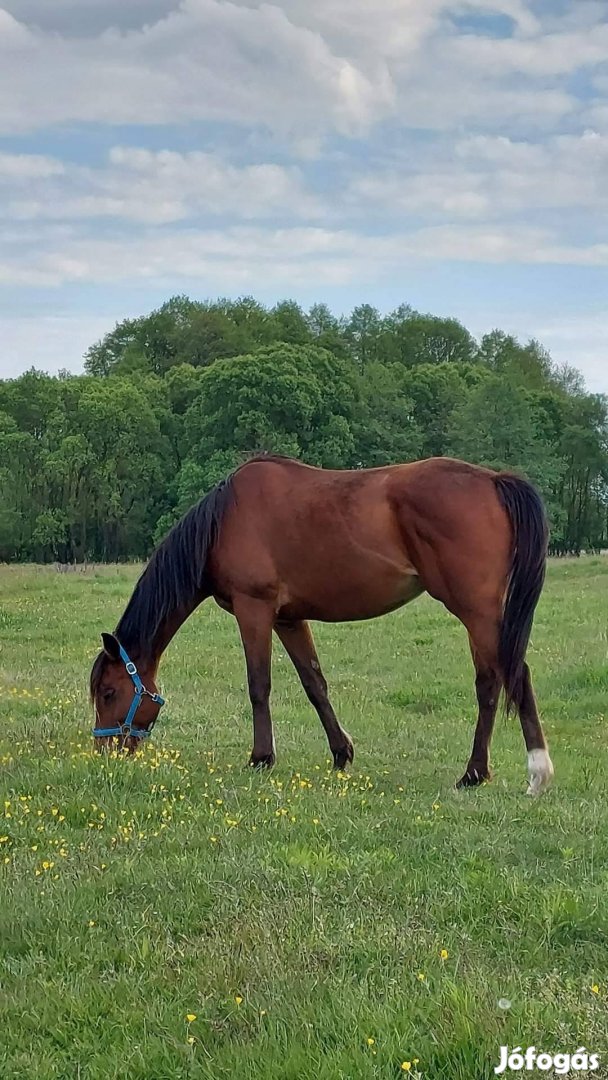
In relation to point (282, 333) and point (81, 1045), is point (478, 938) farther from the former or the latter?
point (282, 333)

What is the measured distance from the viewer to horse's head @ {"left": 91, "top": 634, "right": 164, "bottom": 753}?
7473 millimetres

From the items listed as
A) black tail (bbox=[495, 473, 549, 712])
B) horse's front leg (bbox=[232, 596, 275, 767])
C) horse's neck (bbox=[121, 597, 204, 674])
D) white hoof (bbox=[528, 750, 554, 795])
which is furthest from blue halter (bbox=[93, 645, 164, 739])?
white hoof (bbox=[528, 750, 554, 795])

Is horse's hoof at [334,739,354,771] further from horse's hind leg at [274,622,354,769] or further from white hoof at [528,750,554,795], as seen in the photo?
white hoof at [528,750,554,795]

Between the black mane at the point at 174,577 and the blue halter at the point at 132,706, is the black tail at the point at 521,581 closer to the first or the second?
the black mane at the point at 174,577

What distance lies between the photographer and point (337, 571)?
732 centimetres

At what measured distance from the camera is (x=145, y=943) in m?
3.79

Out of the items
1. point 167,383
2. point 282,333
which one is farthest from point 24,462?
point 282,333

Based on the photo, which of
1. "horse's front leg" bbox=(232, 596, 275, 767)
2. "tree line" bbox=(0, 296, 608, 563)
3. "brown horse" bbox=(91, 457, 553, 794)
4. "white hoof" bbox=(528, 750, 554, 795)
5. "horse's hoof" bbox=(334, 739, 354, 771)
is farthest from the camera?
"tree line" bbox=(0, 296, 608, 563)

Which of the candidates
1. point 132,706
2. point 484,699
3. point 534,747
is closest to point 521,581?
point 484,699

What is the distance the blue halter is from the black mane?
185mm

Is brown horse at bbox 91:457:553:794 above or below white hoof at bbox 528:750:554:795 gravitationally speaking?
above

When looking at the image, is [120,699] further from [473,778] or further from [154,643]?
[473,778]

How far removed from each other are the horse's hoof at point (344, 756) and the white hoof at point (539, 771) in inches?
61.4

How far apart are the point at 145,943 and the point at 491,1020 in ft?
4.89
